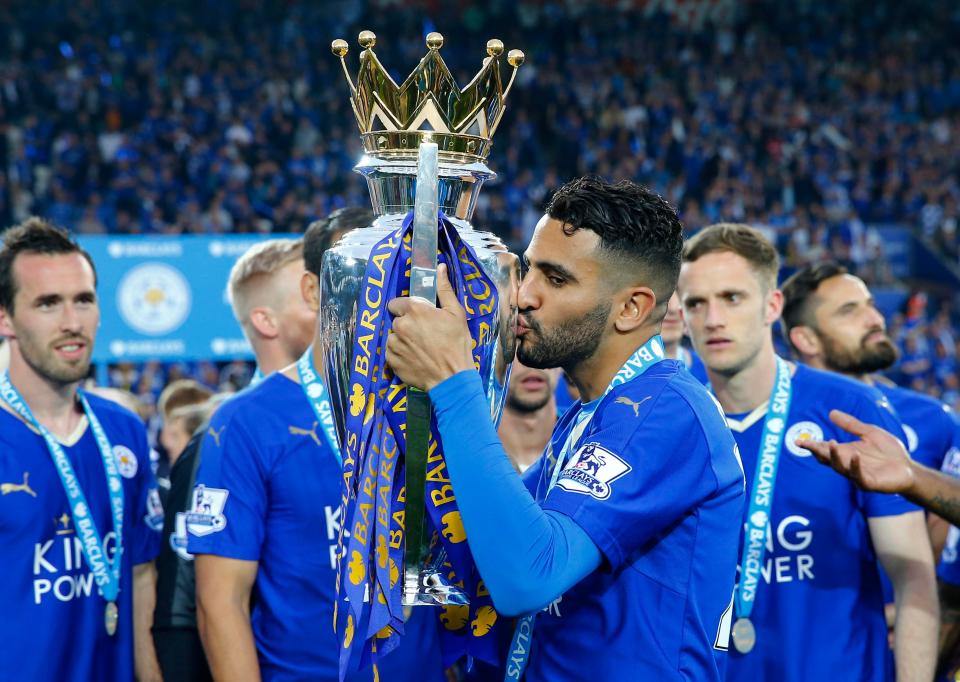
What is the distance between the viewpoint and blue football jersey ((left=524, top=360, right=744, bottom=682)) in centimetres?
195

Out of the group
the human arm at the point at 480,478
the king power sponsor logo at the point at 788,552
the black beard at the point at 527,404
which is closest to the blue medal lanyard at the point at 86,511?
the black beard at the point at 527,404

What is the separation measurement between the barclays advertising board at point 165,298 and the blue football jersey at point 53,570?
21.0ft

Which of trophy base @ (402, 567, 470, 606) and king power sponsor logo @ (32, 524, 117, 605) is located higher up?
trophy base @ (402, 567, 470, 606)

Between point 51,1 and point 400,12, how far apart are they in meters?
6.22

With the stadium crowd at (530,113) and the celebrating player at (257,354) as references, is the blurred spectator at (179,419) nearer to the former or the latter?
the celebrating player at (257,354)

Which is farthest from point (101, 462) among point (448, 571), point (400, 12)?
point (400, 12)

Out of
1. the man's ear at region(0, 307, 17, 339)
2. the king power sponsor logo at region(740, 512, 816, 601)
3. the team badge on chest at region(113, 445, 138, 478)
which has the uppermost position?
the man's ear at region(0, 307, 17, 339)

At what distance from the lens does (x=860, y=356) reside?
436cm

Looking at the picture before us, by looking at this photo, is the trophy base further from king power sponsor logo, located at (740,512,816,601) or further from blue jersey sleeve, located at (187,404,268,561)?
king power sponsor logo, located at (740,512,816,601)

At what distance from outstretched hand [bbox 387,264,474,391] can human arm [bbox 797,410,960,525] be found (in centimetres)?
95

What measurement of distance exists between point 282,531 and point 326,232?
2.53 feet

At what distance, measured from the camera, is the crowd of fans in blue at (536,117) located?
604 inches

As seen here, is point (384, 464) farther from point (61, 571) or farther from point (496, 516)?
point (61, 571)

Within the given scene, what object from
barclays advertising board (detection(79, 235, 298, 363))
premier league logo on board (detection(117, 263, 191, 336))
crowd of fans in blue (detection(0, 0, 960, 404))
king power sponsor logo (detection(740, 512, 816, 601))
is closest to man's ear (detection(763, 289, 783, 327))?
king power sponsor logo (detection(740, 512, 816, 601))
